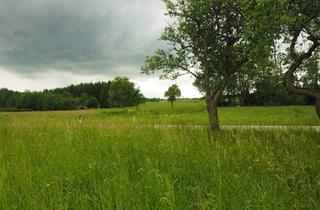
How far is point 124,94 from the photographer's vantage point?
95.9m

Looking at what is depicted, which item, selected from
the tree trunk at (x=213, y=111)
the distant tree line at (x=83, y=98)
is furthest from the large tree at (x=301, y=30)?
the distant tree line at (x=83, y=98)

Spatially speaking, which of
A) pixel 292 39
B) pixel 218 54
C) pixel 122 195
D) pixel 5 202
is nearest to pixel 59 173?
pixel 5 202

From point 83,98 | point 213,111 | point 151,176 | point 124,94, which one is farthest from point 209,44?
point 83,98

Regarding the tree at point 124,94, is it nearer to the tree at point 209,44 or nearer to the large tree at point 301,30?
the tree at point 209,44

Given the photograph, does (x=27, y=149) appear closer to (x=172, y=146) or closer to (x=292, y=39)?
(x=172, y=146)

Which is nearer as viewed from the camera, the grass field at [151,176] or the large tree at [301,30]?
the grass field at [151,176]

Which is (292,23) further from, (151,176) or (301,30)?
(151,176)

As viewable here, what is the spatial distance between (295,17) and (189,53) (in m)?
9.09

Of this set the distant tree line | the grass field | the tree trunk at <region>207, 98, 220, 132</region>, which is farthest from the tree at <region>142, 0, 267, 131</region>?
the distant tree line

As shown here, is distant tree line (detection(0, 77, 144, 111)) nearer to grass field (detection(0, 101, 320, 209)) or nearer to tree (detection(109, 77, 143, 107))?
tree (detection(109, 77, 143, 107))

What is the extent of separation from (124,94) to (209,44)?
77.9 meters

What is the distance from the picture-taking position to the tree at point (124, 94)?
95.4 m

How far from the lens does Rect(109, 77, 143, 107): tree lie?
95.4m

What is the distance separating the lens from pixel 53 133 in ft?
30.5
